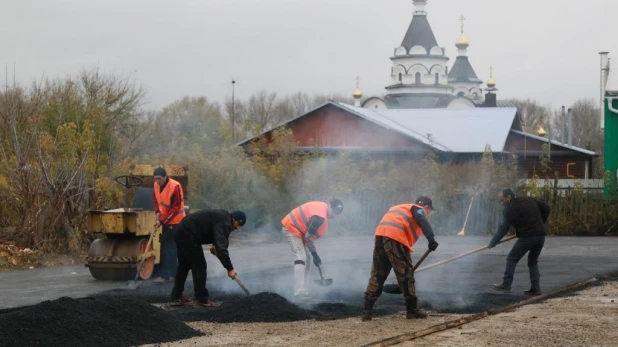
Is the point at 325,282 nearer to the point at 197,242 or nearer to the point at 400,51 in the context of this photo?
the point at 197,242

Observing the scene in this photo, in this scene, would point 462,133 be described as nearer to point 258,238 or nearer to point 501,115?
point 501,115

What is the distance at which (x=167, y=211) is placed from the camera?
51.1ft

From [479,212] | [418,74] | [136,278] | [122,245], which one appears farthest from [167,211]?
[418,74]

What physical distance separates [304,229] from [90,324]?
15.0 ft

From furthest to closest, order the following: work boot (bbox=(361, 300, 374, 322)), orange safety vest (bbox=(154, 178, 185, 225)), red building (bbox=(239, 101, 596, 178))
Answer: red building (bbox=(239, 101, 596, 178)) < orange safety vest (bbox=(154, 178, 185, 225)) < work boot (bbox=(361, 300, 374, 322))

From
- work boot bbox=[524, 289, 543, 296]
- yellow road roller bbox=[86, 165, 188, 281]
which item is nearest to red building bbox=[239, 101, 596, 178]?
yellow road roller bbox=[86, 165, 188, 281]

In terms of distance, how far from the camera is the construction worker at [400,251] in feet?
38.5

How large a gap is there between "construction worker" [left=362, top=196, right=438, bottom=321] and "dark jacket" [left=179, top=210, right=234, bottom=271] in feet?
6.59

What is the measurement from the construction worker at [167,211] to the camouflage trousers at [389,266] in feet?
15.3

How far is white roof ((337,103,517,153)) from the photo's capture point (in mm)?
A: 49312

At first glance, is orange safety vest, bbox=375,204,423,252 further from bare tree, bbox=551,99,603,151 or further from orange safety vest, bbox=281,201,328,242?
bare tree, bbox=551,99,603,151

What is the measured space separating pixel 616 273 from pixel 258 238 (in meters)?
12.1

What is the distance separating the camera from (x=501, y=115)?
5791 centimetres

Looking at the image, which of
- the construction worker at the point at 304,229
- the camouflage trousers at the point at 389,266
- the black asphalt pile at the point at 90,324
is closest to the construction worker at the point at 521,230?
the construction worker at the point at 304,229
